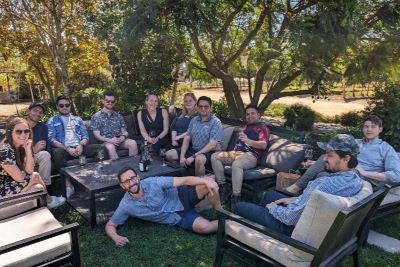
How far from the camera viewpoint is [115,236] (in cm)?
339

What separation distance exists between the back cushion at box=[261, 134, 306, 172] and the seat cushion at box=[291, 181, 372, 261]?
204 centimetres

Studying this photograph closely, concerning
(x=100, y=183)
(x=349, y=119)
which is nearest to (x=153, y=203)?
(x=100, y=183)

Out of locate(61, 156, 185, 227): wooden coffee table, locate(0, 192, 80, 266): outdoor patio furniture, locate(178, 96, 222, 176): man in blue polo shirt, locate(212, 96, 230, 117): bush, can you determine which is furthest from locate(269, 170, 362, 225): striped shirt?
locate(212, 96, 230, 117): bush

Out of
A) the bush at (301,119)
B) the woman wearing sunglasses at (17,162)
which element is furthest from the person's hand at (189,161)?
the bush at (301,119)

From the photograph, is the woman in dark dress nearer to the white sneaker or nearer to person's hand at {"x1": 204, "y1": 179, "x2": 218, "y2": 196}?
the white sneaker

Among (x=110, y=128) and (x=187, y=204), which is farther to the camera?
(x=110, y=128)

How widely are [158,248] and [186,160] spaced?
1.61 metres

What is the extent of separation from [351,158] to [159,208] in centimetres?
187

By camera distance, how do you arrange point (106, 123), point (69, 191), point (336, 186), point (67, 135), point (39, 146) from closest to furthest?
1. point (336, 186)
2. point (69, 191)
3. point (39, 146)
4. point (67, 135)
5. point (106, 123)

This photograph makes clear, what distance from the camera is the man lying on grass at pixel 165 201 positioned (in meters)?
3.37

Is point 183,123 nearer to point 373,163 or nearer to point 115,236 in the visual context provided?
point 115,236

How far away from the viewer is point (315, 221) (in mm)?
2236

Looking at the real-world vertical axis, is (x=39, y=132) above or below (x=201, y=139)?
above

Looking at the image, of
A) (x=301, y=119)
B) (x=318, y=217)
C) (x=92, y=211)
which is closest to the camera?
(x=318, y=217)
